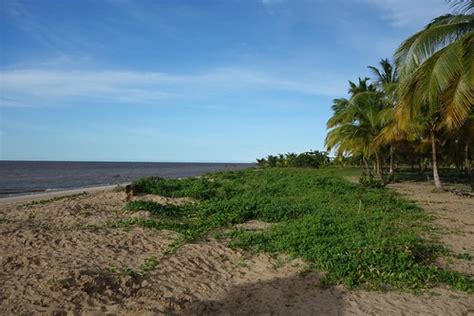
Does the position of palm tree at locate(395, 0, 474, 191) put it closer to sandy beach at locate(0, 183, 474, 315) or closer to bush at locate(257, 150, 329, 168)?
sandy beach at locate(0, 183, 474, 315)

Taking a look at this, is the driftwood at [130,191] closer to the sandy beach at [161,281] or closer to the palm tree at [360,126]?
the sandy beach at [161,281]

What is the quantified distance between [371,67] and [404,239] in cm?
2040

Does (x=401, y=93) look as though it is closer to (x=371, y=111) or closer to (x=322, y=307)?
(x=322, y=307)

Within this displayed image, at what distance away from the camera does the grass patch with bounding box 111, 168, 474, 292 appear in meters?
6.08

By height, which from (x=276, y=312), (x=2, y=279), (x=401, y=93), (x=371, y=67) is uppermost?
(x=371, y=67)

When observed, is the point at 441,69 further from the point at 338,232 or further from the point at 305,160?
the point at 305,160

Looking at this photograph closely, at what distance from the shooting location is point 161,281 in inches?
A: 233

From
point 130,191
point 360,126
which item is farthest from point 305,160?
point 130,191

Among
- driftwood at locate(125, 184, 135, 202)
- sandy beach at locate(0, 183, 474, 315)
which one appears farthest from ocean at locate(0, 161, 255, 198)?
sandy beach at locate(0, 183, 474, 315)

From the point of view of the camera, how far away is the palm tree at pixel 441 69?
7977 millimetres

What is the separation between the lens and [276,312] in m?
5.09

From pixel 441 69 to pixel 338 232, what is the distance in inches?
157

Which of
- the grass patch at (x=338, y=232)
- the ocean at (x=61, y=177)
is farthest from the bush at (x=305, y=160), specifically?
the grass patch at (x=338, y=232)

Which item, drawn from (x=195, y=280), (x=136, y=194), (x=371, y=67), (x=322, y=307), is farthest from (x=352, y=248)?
(x=371, y=67)
